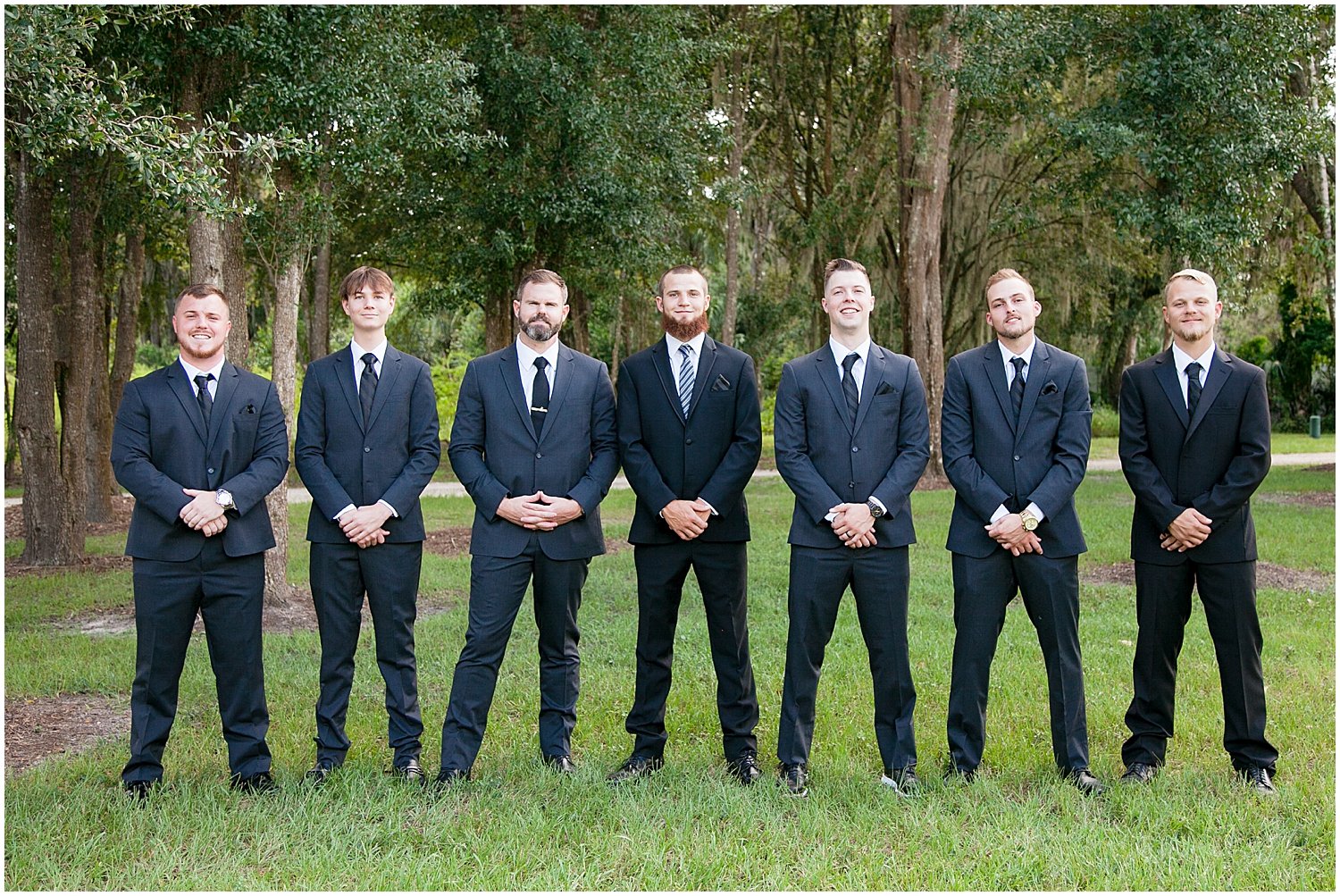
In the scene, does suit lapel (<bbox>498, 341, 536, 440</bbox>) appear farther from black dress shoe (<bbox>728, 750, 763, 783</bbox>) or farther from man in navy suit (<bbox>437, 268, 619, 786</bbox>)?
black dress shoe (<bbox>728, 750, 763, 783</bbox>)

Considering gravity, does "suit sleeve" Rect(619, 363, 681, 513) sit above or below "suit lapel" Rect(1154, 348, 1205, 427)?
below

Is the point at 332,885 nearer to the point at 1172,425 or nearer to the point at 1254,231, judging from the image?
the point at 1172,425

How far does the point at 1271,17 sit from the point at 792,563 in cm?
962

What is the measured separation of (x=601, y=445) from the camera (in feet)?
17.4

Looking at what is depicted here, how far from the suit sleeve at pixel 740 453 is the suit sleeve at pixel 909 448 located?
59 centimetres

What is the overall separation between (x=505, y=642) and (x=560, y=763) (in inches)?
24.5

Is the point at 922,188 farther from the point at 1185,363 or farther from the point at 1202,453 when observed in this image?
the point at 1202,453

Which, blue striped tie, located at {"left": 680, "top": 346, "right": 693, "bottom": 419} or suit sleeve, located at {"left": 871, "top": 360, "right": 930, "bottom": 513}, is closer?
suit sleeve, located at {"left": 871, "top": 360, "right": 930, "bottom": 513}

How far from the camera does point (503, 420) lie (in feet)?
16.8

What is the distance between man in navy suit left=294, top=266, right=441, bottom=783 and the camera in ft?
16.6

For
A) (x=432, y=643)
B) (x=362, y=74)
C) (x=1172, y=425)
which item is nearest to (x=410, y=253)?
(x=362, y=74)

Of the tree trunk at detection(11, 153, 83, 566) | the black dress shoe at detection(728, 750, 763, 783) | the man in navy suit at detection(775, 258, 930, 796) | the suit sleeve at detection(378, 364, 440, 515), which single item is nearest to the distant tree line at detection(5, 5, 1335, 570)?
the tree trunk at detection(11, 153, 83, 566)

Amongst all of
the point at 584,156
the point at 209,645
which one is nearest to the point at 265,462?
the point at 209,645

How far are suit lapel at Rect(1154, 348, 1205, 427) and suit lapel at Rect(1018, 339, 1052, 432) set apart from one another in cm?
52
